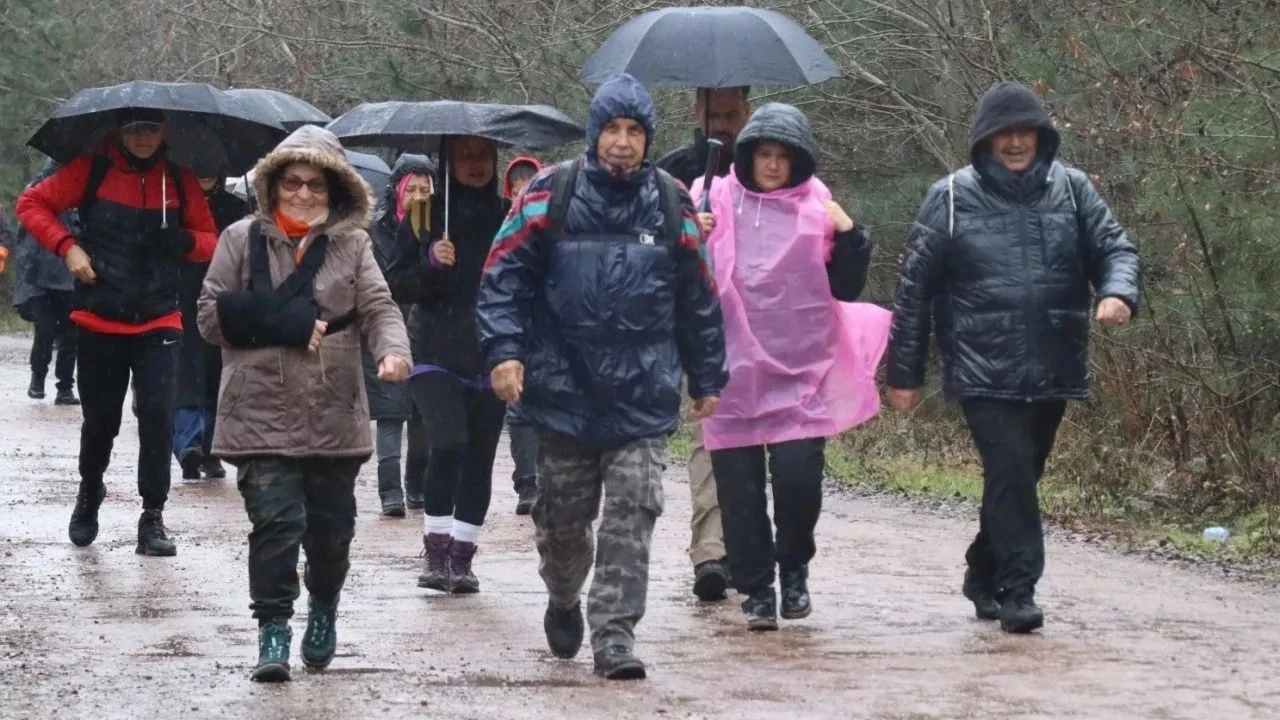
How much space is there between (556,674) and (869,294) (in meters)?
13.6

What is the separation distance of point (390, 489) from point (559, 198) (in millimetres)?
5474

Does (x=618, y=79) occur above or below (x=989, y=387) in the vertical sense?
above

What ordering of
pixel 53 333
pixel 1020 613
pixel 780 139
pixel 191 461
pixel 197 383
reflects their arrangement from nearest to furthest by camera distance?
pixel 1020 613
pixel 780 139
pixel 197 383
pixel 191 461
pixel 53 333

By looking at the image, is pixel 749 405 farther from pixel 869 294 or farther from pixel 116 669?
pixel 869 294

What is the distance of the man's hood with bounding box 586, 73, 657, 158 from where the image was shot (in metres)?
7.28

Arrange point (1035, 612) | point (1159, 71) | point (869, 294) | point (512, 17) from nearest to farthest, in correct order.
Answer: point (1035, 612)
point (1159, 71)
point (869, 294)
point (512, 17)

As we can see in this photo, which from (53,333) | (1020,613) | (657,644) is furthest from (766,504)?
(53,333)

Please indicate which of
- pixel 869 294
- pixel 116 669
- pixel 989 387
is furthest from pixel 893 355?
pixel 869 294

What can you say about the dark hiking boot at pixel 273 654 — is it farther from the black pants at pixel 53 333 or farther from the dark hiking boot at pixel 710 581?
the black pants at pixel 53 333

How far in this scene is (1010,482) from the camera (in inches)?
324

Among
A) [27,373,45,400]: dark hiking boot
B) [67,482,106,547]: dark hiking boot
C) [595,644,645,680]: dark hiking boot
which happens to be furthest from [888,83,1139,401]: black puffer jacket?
Answer: [27,373,45,400]: dark hiking boot

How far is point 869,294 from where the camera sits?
20547mm

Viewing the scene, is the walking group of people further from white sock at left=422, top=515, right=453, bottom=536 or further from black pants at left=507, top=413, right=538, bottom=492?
black pants at left=507, top=413, right=538, bottom=492

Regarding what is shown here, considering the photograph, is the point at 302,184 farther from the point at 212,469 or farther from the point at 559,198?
the point at 212,469
